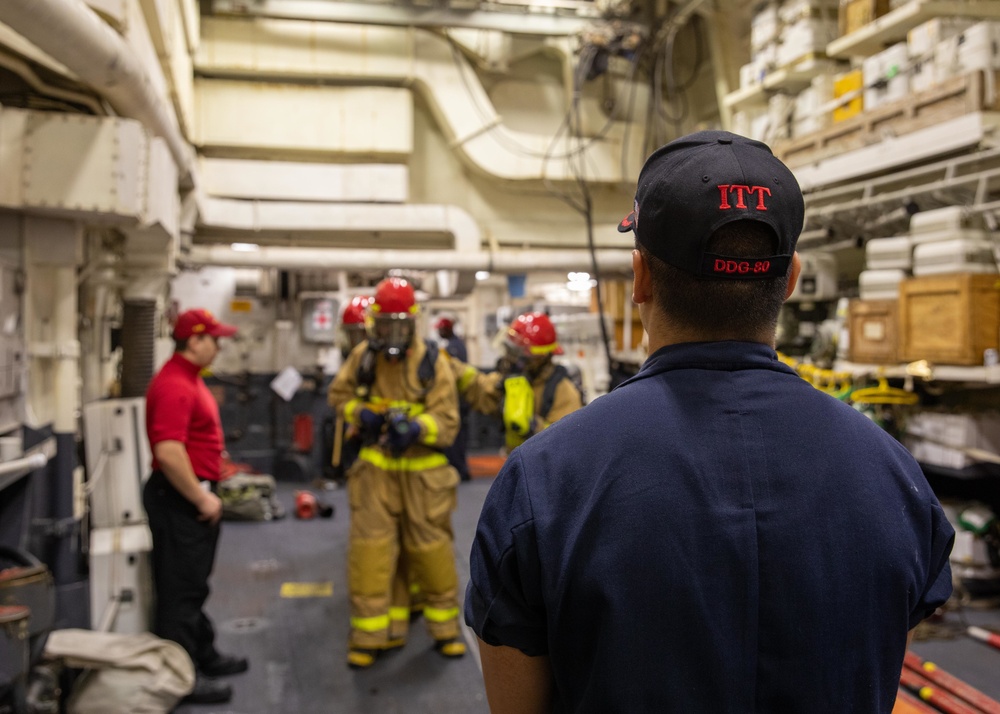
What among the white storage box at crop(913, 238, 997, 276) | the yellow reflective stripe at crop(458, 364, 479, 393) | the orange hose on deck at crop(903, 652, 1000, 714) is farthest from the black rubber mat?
the white storage box at crop(913, 238, 997, 276)

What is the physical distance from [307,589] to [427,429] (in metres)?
1.96

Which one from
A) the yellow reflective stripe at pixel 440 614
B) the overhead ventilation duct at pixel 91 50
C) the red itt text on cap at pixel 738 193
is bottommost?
the yellow reflective stripe at pixel 440 614

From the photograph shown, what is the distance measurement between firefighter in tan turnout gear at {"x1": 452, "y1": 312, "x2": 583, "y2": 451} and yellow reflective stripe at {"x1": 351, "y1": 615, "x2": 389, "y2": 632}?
139cm

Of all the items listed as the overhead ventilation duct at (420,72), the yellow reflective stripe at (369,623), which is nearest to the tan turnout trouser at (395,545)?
the yellow reflective stripe at (369,623)

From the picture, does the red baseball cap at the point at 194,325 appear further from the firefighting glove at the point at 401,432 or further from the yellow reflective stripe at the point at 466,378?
the yellow reflective stripe at the point at 466,378

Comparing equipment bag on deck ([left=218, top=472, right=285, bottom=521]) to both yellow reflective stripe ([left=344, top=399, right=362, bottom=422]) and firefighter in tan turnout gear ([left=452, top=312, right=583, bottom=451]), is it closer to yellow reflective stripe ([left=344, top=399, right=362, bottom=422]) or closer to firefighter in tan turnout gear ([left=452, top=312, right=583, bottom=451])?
yellow reflective stripe ([left=344, top=399, right=362, bottom=422])

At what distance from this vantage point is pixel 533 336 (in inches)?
188

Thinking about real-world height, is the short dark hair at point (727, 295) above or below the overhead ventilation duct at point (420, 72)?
below

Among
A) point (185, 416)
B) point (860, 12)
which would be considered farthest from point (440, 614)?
point (860, 12)

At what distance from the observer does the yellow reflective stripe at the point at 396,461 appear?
14.0 feet

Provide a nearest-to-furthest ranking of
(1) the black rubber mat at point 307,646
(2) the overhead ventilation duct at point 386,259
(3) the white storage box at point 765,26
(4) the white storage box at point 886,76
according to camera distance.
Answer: (1) the black rubber mat at point 307,646
(4) the white storage box at point 886,76
(3) the white storage box at point 765,26
(2) the overhead ventilation duct at point 386,259

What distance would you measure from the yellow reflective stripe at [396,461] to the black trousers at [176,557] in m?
0.97

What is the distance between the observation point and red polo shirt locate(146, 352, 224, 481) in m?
3.53

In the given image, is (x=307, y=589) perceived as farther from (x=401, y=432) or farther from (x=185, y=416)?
(x=185, y=416)
